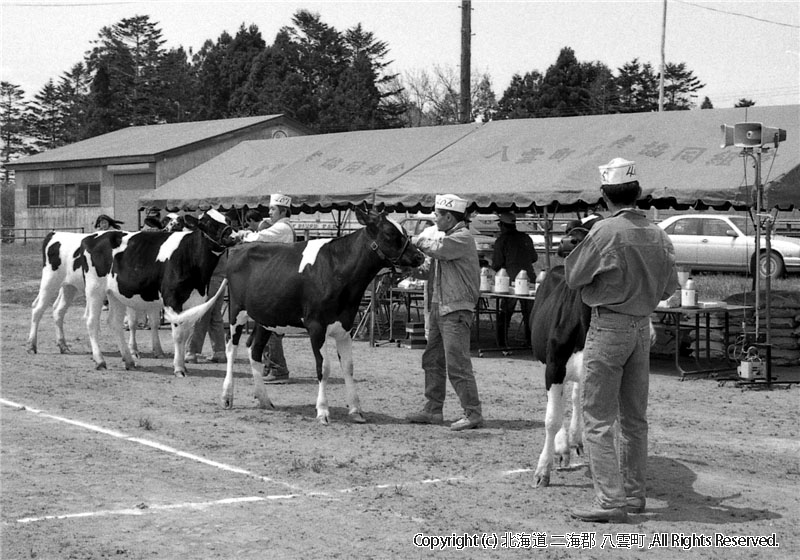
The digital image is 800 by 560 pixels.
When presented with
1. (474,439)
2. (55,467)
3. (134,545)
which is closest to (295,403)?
(474,439)

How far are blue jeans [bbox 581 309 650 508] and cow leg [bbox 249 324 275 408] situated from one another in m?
5.03

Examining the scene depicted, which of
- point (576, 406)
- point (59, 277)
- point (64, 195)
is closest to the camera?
point (576, 406)

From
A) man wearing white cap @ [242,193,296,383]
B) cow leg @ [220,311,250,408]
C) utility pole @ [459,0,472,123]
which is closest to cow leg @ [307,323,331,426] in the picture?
cow leg @ [220,311,250,408]

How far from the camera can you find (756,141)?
12672mm

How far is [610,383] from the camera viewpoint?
656 centimetres

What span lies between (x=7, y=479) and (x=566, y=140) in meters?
11.1

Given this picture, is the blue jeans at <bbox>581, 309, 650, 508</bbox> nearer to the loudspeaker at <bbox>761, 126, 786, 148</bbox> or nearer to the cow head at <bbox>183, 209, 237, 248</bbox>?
the loudspeaker at <bbox>761, 126, 786, 148</bbox>

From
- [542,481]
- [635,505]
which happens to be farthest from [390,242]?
[635,505]

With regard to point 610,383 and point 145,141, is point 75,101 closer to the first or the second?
point 145,141

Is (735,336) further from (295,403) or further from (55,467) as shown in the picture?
(55,467)

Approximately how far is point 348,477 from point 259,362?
3349 millimetres

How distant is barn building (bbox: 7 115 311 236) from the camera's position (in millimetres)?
43000

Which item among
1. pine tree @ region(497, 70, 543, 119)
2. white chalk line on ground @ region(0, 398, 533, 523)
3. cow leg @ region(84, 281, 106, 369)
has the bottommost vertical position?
white chalk line on ground @ region(0, 398, 533, 523)

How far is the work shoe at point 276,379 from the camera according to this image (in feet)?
42.5
